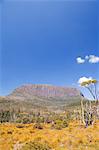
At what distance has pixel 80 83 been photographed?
7.60m

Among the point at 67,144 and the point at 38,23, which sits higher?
the point at 38,23

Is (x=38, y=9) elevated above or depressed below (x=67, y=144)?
above

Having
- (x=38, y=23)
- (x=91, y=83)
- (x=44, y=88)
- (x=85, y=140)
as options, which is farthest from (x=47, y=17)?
(x=44, y=88)

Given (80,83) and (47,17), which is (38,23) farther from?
(80,83)

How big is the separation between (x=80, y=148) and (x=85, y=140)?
3.36ft

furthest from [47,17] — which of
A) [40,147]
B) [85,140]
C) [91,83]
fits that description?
[91,83]

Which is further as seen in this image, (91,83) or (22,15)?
(91,83)

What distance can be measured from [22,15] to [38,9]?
252 millimetres

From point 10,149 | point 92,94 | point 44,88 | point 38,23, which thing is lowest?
point 10,149

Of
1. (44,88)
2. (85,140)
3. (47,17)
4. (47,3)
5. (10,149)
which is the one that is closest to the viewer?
(47,3)

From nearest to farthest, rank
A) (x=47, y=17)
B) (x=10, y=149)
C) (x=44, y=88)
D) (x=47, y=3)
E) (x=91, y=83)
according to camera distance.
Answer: (x=47, y=3), (x=47, y=17), (x=10, y=149), (x=91, y=83), (x=44, y=88)

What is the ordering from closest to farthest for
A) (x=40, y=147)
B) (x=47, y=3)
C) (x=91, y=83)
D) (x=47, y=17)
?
1. (x=47, y=3)
2. (x=47, y=17)
3. (x=40, y=147)
4. (x=91, y=83)

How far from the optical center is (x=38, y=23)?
4.10 metres

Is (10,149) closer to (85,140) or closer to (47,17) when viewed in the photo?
(85,140)
